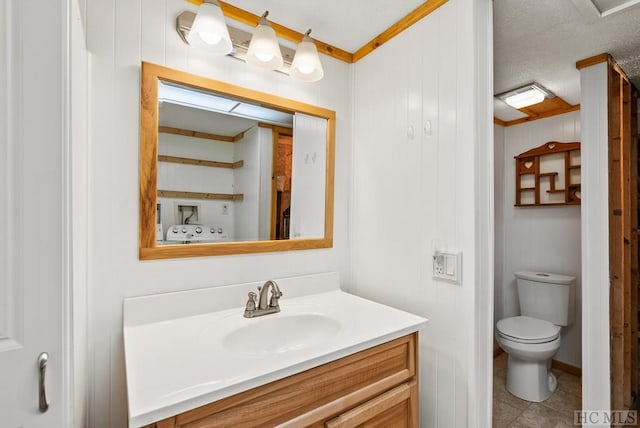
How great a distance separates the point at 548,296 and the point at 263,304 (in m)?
2.30

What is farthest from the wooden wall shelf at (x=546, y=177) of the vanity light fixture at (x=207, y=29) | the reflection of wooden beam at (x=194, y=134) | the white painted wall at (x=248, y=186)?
the vanity light fixture at (x=207, y=29)

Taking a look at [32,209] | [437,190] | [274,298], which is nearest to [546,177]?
[437,190]

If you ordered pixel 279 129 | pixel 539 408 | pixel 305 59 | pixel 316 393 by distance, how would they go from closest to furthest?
1. pixel 316 393
2. pixel 305 59
3. pixel 279 129
4. pixel 539 408

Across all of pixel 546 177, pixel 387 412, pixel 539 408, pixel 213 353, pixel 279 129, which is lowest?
pixel 539 408

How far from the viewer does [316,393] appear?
876mm

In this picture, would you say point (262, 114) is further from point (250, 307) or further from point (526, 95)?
point (526, 95)

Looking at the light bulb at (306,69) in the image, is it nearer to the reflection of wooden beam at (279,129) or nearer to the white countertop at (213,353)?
the reflection of wooden beam at (279,129)

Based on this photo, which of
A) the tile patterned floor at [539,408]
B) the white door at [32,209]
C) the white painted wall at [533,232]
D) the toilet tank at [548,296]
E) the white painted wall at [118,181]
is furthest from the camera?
the white painted wall at [533,232]

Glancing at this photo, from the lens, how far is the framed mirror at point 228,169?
3.81ft

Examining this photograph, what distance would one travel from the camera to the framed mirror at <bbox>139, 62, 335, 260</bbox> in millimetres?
1161

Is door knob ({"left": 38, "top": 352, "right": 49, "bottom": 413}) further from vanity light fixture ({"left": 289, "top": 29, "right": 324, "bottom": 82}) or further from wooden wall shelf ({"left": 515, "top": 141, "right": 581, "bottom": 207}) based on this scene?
wooden wall shelf ({"left": 515, "top": 141, "right": 581, "bottom": 207})

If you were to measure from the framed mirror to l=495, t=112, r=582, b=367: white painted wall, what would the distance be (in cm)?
199

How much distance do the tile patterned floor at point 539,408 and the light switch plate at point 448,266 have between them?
1.25 m

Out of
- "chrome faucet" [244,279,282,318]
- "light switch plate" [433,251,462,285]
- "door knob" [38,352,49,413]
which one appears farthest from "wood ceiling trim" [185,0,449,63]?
"door knob" [38,352,49,413]
